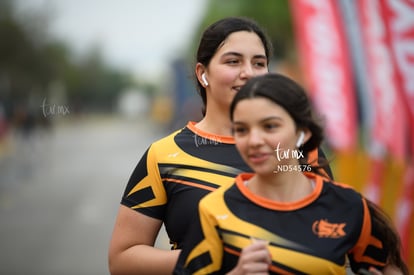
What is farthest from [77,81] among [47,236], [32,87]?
[47,236]

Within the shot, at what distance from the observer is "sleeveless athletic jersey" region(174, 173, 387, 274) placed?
2355 millimetres

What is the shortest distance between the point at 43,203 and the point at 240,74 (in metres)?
11.4

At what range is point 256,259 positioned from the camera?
7.39ft

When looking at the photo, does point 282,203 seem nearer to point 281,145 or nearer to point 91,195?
point 281,145

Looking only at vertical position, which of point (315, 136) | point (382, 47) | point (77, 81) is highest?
point (315, 136)

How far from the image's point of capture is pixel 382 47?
23.5 feet

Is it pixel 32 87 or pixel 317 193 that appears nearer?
pixel 317 193

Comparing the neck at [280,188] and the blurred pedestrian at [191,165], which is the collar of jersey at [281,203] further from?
the blurred pedestrian at [191,165]

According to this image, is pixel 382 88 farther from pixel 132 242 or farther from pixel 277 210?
pixel 277 210

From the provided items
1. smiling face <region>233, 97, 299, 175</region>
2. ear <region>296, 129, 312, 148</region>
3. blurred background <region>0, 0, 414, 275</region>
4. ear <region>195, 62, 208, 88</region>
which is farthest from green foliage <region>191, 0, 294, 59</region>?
smiling face <region>233, 97, 299, 175</region>

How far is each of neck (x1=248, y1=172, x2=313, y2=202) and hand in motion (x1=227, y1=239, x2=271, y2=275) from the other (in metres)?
0.20

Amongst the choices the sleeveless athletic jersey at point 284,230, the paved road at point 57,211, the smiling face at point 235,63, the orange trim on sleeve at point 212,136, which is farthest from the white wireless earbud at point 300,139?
the paved road at point 57,211

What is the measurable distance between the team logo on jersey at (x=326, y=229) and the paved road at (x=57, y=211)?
6165 mm

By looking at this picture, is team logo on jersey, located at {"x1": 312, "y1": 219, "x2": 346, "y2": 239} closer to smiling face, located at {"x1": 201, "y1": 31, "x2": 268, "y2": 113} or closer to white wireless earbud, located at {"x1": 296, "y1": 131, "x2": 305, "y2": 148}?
white wireless earbud, located at {"x1": 296, "y1": 131, "x2": 305, "y2": 148}
